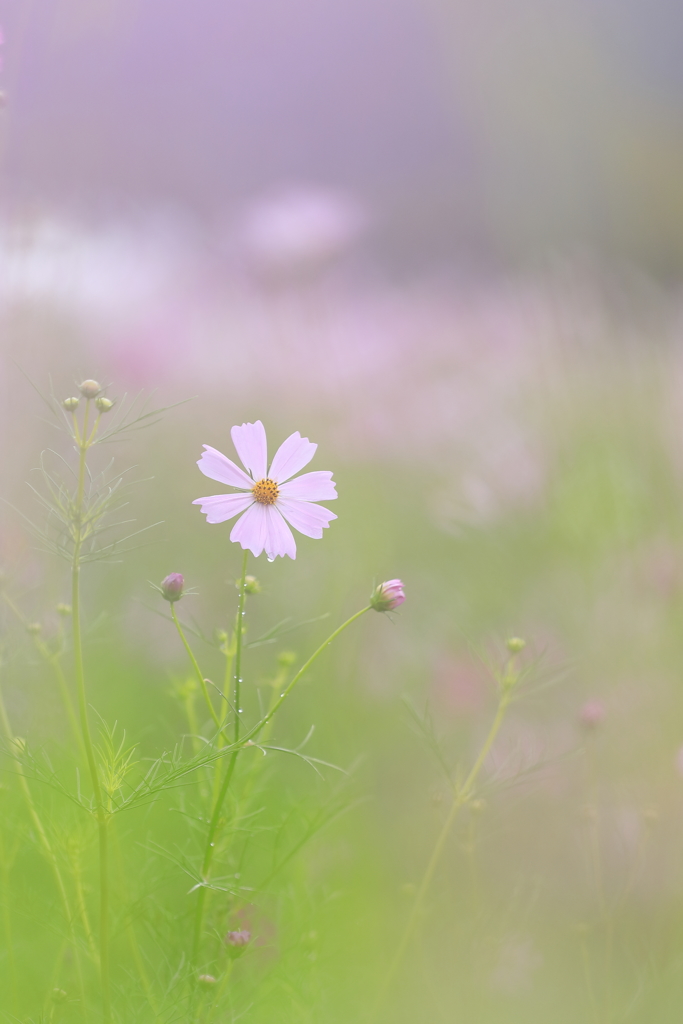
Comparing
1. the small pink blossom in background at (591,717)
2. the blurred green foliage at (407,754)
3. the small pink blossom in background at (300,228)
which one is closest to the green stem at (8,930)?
the blurred green foliage at (407,754)

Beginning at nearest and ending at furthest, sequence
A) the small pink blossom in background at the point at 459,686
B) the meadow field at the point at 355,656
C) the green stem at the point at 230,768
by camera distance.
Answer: the green stem at the point at 230,768
the meadow field at the point at 355,656
the small pink blossom in background at the point at 459,686

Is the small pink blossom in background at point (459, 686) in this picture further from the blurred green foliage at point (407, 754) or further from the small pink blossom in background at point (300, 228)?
the small pink blossom in background at point (300, 228)

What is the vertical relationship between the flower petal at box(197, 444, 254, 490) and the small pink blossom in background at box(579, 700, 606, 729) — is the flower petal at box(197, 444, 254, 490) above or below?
above

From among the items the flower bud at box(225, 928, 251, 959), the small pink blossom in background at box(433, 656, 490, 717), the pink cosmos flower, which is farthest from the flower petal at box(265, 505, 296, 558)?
the small pink blossom in background at box(433, 656, 490, 717)

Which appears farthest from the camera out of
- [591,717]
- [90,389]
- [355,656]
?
[355,656]

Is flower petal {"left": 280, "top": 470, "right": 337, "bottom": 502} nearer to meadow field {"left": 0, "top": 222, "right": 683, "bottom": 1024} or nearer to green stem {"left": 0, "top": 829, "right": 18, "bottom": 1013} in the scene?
meadow field {"left": 0, "top": 222, "right": 683, "bottom": 1024}

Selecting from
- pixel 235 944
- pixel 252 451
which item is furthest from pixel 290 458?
pixel 235 944

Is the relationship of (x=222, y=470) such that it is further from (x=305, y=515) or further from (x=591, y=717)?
(x=591, y=717)
